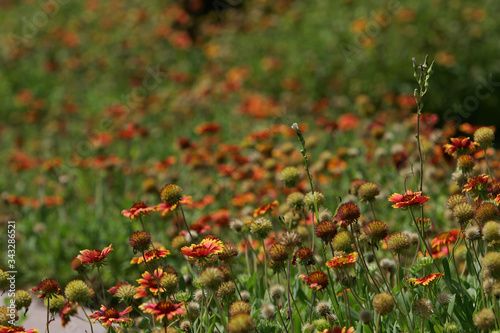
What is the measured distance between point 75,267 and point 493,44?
5.82 m

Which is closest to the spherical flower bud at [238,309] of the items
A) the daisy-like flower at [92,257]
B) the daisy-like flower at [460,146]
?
the daisy-like flower at [92,257]

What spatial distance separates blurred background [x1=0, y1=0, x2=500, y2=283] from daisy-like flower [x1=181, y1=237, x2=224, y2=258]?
200cm

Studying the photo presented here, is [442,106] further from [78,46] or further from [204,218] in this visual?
[78,46]

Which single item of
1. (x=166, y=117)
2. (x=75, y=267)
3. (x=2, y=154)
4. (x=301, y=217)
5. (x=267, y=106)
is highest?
(x=301, y=217)

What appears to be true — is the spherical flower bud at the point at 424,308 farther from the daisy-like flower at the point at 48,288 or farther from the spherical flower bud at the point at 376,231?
the daisy-like flower at the point at 48,288

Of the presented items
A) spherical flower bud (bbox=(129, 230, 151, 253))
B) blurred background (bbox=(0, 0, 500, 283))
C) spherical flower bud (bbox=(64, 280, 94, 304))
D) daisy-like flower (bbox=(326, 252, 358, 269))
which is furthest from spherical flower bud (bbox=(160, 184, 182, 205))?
blurred background (bbox=(0, 0, 500, 283))

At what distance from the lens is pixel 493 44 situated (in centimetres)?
660

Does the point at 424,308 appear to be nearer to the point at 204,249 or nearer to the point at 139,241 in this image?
the point at 204,249

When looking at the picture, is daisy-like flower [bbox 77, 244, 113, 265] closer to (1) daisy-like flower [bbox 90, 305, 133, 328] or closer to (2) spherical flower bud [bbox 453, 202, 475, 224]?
(1) daisy-like flower [bbox 90, 305, 133, 328]

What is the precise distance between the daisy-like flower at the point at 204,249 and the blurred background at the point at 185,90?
78.8 inches

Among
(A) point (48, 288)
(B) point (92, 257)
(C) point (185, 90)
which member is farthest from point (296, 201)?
(C) point (185, 90)

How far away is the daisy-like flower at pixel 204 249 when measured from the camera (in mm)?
1833

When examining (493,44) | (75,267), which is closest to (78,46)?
(493,44)

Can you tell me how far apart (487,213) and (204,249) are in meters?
0.98
